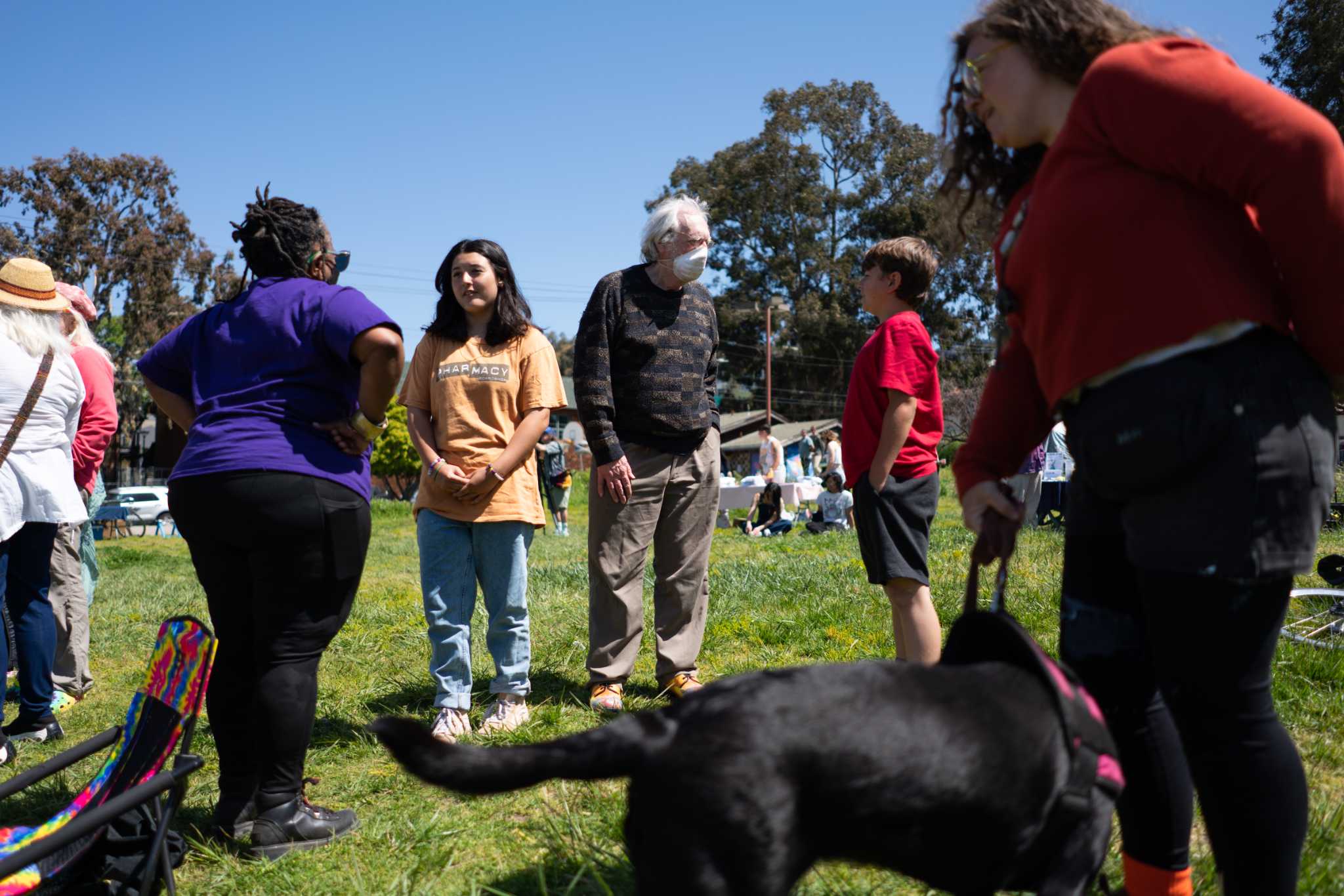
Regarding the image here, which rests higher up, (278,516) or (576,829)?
(278,516)

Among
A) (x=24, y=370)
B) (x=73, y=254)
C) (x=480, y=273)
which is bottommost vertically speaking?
(x=24, y=370)

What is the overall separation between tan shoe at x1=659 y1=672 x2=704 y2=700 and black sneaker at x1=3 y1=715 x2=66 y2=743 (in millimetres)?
2655

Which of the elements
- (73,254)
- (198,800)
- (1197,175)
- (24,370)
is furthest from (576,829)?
(73,254)

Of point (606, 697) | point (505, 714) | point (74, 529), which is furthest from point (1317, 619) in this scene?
point (74, 529)

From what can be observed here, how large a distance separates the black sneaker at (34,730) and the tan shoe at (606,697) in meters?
2.34

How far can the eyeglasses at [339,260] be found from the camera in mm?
3004

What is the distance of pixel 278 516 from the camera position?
105 inches

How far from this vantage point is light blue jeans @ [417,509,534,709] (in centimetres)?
388

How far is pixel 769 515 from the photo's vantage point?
52.4ft

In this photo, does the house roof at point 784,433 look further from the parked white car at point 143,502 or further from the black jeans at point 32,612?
the black jeans at point 32,612

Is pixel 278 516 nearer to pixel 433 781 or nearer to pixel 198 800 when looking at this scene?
pixel 198 800

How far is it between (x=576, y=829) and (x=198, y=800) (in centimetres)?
148

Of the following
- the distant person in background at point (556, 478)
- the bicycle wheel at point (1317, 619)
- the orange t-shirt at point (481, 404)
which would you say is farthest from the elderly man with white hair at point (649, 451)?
the distant person in background at point (556, 478)

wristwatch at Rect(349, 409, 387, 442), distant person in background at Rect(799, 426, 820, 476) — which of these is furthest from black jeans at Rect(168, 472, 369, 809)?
distant person in background at Rect(799, 426, 820, 476)
